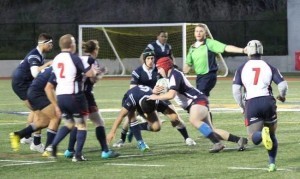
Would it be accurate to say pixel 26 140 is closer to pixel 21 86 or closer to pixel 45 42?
pixel 21 86

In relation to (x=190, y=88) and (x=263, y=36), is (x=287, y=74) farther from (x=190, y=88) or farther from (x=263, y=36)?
(x=190, y=88)

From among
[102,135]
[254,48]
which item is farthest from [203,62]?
[254,48]

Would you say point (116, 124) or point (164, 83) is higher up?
point (164, 83)

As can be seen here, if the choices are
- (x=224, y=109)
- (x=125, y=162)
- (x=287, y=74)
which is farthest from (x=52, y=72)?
(x=287, y=74)

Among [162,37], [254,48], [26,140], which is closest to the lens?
[254,48]

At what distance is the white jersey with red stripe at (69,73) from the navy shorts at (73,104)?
0.22 ft

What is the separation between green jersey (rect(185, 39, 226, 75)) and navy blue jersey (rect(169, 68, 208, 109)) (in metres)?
2.10

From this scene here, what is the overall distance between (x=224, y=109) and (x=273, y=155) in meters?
10.9

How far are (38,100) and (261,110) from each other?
4.21 meters

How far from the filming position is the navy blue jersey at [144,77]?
16.0m

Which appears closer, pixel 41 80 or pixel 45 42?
pixel 41 80

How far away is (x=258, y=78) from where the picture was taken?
40.3 feet

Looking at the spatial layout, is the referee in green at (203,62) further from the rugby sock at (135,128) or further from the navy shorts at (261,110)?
the navy shorts at (261,110)

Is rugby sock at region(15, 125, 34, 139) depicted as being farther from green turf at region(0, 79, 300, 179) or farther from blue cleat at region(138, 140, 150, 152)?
blue cleat at region(138, 140, 150, 152)
